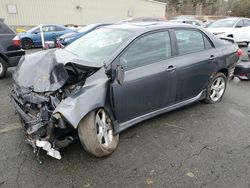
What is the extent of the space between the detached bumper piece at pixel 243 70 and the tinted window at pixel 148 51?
145 inches

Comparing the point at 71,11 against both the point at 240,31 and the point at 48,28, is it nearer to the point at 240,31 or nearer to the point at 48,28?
the point at 48,28

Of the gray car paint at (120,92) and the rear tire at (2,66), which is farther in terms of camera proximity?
the rear tire at (2,66)

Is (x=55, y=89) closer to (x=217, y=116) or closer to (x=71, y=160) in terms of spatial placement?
(x=71, y=160)

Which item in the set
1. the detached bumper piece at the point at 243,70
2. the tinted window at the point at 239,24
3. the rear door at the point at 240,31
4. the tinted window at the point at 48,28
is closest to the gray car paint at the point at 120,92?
the detached bumper piece at the point at 243,70

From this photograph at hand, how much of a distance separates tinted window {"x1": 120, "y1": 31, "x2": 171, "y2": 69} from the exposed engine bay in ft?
1.78

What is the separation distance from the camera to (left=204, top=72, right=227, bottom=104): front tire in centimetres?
440

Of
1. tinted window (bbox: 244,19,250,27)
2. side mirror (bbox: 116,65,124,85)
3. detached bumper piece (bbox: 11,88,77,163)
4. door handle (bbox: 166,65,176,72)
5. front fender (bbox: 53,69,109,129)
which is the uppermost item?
tinted window (bbox: 244,19,250,27)

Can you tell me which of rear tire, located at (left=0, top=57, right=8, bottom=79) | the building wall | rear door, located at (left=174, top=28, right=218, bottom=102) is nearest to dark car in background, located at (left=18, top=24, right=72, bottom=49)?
rear tire, located at (left=0, top=57, right=8, bottom=79)

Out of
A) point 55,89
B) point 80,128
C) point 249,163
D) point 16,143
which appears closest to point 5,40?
point 16,143

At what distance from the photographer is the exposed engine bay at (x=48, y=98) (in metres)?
2.51

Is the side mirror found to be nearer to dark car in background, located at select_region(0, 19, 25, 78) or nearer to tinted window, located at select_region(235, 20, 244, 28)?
dark car in background, located at select_region(0, 19, 25, 78)

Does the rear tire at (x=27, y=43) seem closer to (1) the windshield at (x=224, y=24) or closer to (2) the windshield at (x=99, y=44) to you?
(2) the windshield at (x=99, y=44)

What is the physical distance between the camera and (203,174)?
2.65m

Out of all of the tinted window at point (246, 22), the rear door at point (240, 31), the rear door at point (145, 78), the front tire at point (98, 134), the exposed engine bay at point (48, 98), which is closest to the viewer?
the exposed engine bay at point (48, 98)
